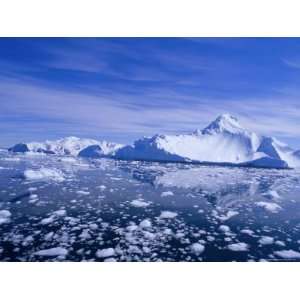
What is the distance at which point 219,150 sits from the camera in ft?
151

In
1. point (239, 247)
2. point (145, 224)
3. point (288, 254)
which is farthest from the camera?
point (145, 224)

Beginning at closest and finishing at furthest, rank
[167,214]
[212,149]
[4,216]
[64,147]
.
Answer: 1. [4,216]
2. [167,214]
3. [212,149]
4. [64,147]

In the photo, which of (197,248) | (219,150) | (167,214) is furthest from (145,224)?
(219,150)

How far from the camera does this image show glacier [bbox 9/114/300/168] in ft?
127

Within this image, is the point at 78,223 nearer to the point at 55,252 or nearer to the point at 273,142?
the point at 55,252

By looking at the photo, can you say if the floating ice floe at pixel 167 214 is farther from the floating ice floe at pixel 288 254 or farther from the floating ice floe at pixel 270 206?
the floating ice floe at pixel 270 206

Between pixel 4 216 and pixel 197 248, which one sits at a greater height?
pixel 4 216

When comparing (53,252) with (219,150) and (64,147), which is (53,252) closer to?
(219,150)

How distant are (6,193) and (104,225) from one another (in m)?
3.69

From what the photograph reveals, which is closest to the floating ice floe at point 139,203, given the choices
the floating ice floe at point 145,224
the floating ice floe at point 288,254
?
the floating ice floe at point 145,224

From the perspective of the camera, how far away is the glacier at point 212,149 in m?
38.8

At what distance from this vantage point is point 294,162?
38688 millimetres

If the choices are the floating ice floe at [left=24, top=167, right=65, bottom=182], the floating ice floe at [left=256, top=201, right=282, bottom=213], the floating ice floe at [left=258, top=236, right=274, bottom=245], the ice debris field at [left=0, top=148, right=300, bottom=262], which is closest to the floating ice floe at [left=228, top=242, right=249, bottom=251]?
the ice debris field at [left=0, top=148, right=300, bottom=262]

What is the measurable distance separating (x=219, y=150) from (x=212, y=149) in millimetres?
1563
